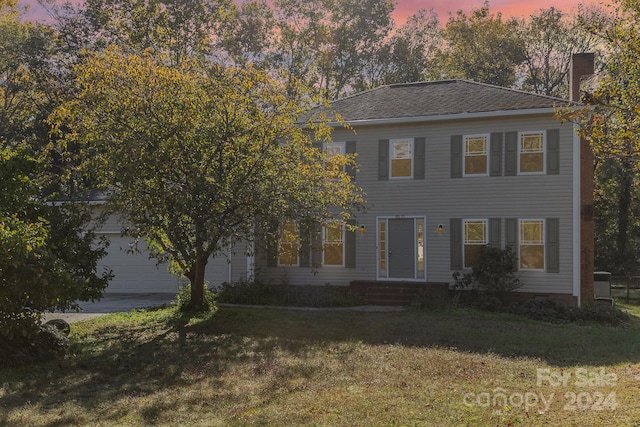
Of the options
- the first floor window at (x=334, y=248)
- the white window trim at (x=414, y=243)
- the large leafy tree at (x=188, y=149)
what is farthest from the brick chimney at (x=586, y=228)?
the large leafy tree at (x=188, y=149)

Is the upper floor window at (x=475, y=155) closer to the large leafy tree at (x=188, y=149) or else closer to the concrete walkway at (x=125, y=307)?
the concrete walkway at (x=125, y=307)

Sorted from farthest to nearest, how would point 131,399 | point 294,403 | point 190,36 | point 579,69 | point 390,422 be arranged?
point 190,36 → point 579,69 → point 131,399 → point 294,403 → point 390,422

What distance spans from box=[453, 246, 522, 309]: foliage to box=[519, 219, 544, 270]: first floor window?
0.38 meters

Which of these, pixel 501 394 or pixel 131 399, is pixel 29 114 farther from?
pixel 501 394

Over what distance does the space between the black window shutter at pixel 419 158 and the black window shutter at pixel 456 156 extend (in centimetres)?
80

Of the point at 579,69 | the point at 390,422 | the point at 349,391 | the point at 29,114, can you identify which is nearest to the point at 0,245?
the point at 349,391

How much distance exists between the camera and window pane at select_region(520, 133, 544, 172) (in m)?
14.6

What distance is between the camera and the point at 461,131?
15.3m

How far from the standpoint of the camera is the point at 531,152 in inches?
576

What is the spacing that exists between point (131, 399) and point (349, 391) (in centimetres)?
257

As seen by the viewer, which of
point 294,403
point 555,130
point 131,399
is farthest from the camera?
point 555,130

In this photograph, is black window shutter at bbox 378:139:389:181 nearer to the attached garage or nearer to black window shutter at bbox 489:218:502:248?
black window shutter at bbox 489:218:502:248

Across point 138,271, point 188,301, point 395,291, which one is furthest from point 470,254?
point 138,271

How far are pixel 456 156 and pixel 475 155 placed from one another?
501mm
